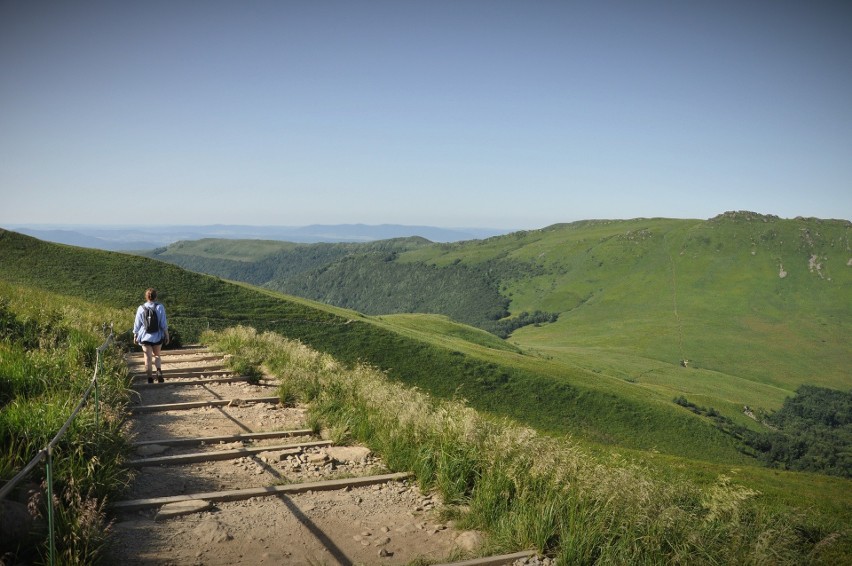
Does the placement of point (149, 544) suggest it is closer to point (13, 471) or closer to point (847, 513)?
point (13, 471)

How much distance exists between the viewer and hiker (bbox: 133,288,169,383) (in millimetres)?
14508

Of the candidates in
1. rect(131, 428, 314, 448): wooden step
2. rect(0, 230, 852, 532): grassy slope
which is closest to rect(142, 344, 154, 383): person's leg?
rect(131, 428, 314, 448): wooden step

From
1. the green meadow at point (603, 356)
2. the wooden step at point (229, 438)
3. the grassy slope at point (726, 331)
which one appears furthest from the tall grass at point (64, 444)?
the grassy slope at point (726, 331)

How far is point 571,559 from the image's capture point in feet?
20.3

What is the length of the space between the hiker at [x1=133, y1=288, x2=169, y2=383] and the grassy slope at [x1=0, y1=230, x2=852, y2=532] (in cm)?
3858

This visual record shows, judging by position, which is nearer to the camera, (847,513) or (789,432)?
(847,513)

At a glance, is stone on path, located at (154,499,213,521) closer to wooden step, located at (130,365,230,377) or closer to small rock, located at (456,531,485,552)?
small rock, located at (456,531,485,552)

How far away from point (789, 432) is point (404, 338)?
72.6 m

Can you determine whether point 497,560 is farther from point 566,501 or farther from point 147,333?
point 147,333

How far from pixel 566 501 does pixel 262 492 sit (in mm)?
4253

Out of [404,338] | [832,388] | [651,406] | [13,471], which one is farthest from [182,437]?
[832,388]

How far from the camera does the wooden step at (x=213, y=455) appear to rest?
341 inches

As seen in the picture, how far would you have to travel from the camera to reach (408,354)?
2539 inches

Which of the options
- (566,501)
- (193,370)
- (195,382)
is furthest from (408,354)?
(566,501)
